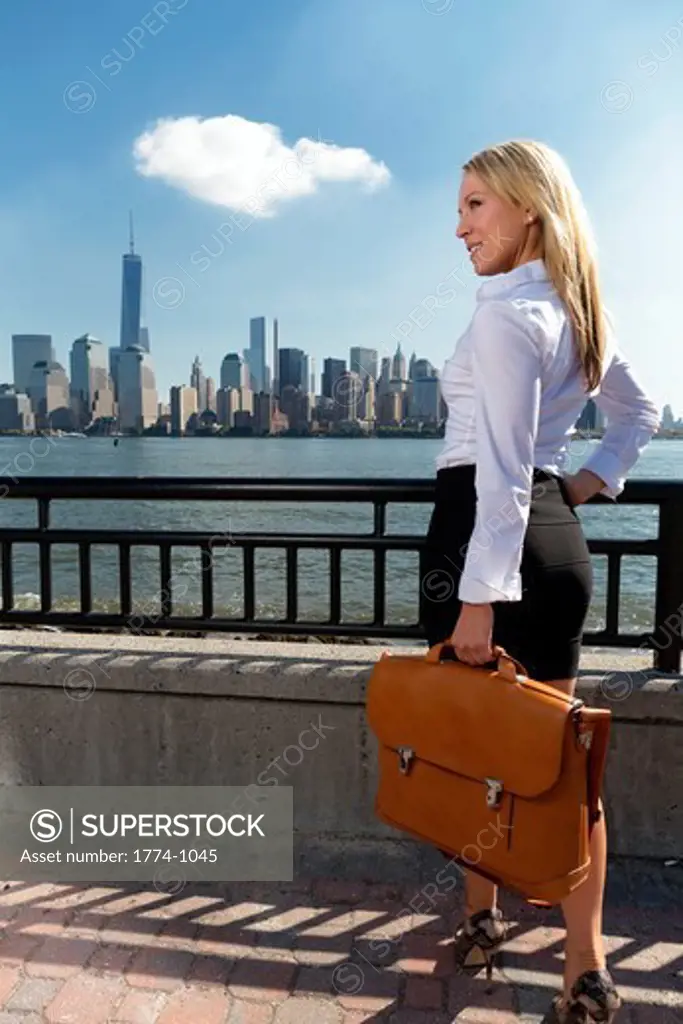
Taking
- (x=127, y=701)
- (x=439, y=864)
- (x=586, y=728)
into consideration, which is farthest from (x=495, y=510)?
(x=127, y=701)

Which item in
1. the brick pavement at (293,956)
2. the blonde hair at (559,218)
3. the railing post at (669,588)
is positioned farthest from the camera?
the railing post at (669,588)

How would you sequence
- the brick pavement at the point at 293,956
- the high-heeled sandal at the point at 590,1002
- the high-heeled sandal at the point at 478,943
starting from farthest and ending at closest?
the high-heeled sandal at the point at 478,943
the brick pavement at the point at 293,956
the high-heeled sandal at the point at 590,1002

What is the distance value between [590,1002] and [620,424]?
1481mm

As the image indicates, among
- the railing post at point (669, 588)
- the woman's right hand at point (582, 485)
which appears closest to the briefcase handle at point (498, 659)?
the woman's right hand at point (582, 485)

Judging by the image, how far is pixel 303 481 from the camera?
2926 millimetres

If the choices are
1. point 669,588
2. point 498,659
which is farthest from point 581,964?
point 669,588

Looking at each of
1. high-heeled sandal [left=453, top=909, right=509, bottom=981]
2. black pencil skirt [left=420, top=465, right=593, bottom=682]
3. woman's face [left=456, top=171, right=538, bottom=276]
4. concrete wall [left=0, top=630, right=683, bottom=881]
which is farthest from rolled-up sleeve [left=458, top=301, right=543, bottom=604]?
concrete wall [left=0, top=630, right=683, bottom=881]

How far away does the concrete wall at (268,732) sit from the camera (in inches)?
108

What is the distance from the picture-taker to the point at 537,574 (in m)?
1.84

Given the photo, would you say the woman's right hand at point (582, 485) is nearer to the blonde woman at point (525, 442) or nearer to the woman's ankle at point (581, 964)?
the blonde woman at point (525, 442)

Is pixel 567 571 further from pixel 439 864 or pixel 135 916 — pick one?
pixel 135 916

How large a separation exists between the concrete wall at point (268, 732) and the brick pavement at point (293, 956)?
0.21 meters

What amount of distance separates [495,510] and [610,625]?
4.73 ft

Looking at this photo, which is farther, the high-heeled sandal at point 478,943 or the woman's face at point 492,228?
the high-heeled sandal at point 478,943
